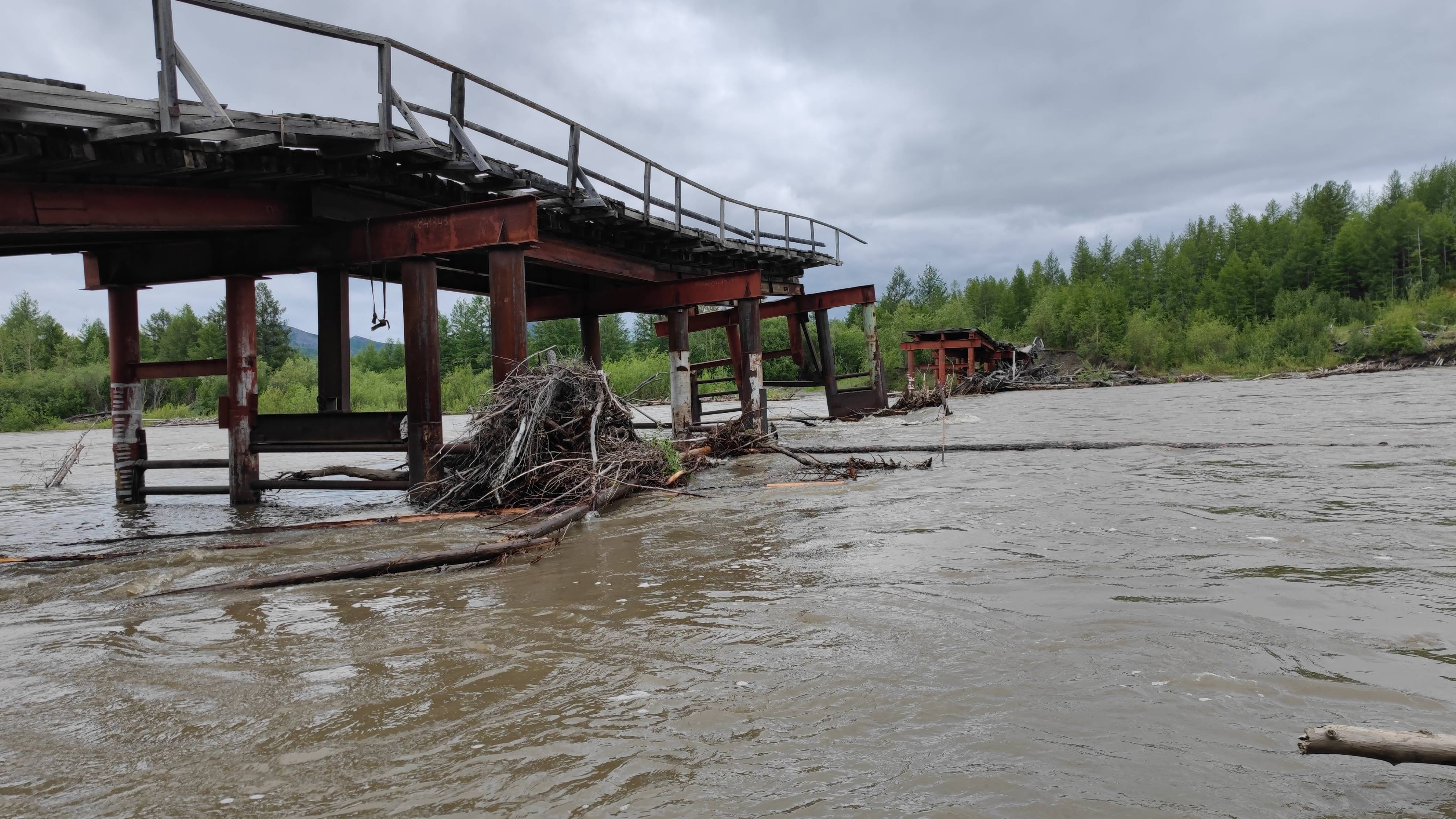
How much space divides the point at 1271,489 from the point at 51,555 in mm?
9984

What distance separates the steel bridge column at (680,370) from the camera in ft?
49.8

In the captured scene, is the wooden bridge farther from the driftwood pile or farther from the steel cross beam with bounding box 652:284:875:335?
the steel cross beam with bounding box 652:284:875:335

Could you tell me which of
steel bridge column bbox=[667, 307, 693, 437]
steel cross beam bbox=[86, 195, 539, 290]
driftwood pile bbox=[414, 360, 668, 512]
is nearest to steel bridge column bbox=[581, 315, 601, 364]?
steel bridge column bbox=[667, 307, 693, 437]

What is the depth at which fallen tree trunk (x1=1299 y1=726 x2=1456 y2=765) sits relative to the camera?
1816 millimetres

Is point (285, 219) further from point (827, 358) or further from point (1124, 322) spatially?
point (1124, 322)

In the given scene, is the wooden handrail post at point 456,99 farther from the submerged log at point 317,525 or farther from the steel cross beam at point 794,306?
the steel cross beam at point 794,306

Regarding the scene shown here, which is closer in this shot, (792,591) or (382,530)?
(792,591)

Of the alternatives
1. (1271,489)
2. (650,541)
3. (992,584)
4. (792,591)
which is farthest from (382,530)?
(1271,489)

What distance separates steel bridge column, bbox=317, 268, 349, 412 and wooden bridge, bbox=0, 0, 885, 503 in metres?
0.03

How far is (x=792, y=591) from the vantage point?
441cm

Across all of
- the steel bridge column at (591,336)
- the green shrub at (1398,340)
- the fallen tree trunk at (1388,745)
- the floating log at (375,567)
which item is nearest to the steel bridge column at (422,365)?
the floating log at (375,567)

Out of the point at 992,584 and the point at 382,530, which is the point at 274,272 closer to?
the point at 382,530

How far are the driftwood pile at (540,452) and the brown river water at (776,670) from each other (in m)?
1.41

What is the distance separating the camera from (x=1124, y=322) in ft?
241
